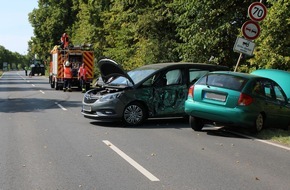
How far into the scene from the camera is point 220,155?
7820mm

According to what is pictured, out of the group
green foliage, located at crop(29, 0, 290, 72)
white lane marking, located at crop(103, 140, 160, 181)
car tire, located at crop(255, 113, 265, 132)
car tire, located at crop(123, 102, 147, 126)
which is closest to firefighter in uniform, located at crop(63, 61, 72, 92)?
green foliage, located at crop(29, 0, 290, 72)

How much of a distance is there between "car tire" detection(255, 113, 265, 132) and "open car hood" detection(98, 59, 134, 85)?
3314mm

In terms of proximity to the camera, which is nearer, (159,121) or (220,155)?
(220,155)

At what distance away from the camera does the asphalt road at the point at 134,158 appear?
5.92 metres

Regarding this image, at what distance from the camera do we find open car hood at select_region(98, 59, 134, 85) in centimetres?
1136

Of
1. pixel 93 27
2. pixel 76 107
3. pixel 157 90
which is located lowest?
pixel 76 107

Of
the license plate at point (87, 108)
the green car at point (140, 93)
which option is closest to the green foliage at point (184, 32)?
the green car at point (140, 93)

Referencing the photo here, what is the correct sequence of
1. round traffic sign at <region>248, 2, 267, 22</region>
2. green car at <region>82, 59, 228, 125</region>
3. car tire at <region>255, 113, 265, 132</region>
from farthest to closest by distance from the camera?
round traffic sign at <region>248, 2, 267, 22</region>, green car at <region>82, 59, 228, 125</region>, car tire at <region>255, 113, 265, 132</region>

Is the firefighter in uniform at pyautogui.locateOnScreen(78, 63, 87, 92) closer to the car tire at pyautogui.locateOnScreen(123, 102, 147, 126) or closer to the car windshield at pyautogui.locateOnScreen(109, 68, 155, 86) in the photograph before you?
the car windshield at pyautogui.locateOnScreen(109, 68, 155, 86)

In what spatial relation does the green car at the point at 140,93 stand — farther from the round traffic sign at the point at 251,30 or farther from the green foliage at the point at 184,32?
the green foliage at the point at 184,32

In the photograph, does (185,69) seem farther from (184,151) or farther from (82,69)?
(82,69)

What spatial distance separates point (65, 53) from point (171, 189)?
2216cm

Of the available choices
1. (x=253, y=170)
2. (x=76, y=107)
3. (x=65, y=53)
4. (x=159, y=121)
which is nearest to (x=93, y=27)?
(x=65, y=53)

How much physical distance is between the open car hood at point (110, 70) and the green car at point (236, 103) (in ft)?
6.56
